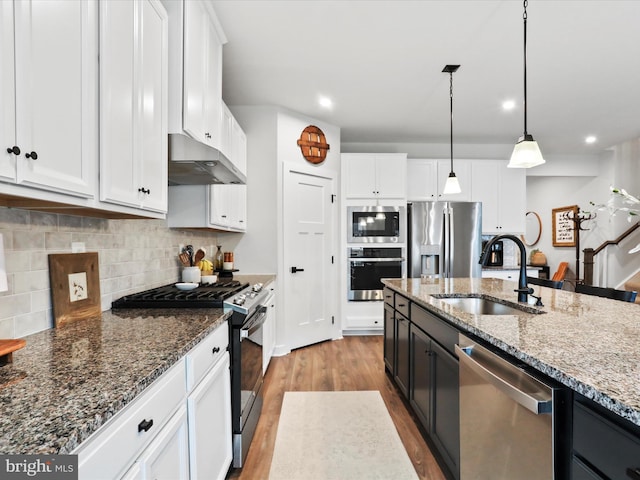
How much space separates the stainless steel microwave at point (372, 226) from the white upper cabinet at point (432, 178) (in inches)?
23.4

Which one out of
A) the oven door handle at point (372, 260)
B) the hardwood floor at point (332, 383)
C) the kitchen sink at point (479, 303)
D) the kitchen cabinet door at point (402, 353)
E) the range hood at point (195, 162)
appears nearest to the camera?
the range hood at point (195, 162)

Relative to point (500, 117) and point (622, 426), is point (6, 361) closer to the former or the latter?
point (622, 426)

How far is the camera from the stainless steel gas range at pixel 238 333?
6.14ft

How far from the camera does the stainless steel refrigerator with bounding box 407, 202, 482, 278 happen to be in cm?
473

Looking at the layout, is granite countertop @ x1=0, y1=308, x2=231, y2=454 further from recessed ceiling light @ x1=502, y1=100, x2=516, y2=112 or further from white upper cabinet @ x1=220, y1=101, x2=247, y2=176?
recessed ceiling light @ x1=502, y1=100, x2=516, y2=112

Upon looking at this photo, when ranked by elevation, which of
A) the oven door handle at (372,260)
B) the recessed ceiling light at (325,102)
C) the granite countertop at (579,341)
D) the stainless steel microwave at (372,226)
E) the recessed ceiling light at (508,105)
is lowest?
the granite countertop at (579,341)

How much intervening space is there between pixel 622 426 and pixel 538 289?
1970 millimetres

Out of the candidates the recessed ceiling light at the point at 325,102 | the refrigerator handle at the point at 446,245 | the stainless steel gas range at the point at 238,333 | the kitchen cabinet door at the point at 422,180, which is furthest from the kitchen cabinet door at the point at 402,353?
the kitchen cabinet door at the point at 422,180

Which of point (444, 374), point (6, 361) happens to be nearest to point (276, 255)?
point (444, 374)

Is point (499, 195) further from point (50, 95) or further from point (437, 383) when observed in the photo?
point (50, 95)

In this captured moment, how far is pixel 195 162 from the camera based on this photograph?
1.91 metres

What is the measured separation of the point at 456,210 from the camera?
4777 millimetres

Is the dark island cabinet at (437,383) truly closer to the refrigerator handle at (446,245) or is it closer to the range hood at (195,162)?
the range hood at (195,162)

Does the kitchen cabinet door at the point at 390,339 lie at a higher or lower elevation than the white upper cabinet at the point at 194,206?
lower
